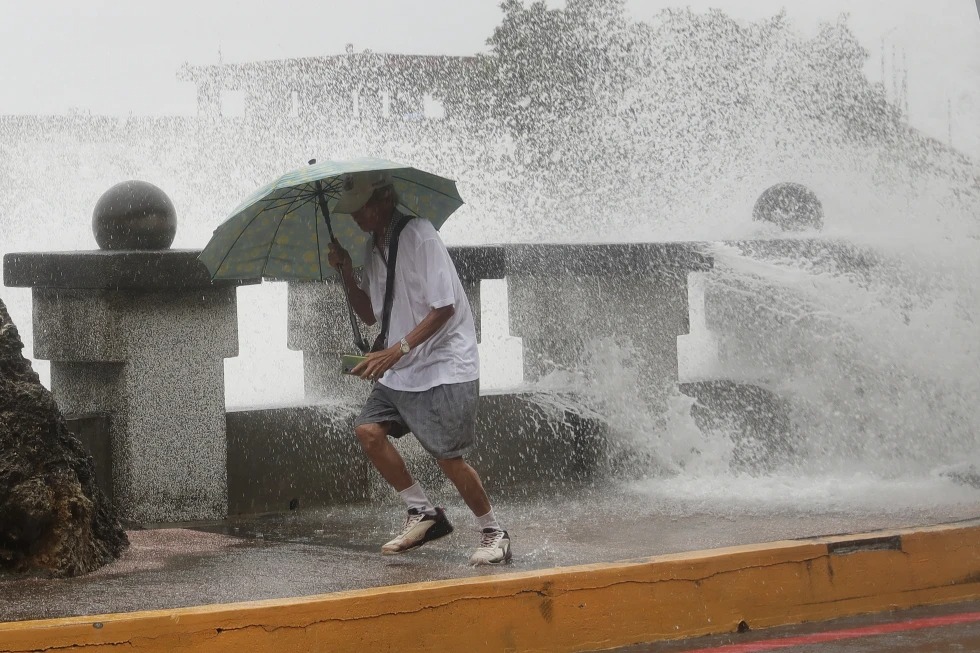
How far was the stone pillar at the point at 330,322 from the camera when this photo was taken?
6.65 metres

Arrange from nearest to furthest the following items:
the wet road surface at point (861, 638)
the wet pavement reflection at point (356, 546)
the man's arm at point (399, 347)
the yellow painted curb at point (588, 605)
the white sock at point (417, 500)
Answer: the yellow painted curb at point (588, 605), the wet road surface at point (861, 638), the wet pavement reflection at point (356, 546), the man's arm at point (399, 347), the white sock at point (417, 500)

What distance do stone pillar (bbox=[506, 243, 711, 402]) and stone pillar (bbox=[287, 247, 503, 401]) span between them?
1.80 ft

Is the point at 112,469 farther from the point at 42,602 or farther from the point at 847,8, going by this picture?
the point at 847,8

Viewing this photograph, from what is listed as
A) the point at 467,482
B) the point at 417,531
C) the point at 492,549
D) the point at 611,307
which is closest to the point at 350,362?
the point at 467,482

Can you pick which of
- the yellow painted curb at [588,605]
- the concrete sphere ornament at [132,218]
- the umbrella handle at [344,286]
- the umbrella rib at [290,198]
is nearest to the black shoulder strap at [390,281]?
the umbrella handle at [344,286]

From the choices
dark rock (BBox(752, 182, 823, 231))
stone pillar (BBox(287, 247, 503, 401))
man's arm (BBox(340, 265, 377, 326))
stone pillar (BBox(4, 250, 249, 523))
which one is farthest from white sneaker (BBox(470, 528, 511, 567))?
dark rock (BBox(752, 182, 823, 231))

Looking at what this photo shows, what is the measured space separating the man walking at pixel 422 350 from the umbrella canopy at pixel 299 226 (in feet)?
0.59

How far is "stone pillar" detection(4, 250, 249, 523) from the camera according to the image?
19.2 feet

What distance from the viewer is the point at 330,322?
263 inches

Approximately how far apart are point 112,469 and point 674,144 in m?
6.68

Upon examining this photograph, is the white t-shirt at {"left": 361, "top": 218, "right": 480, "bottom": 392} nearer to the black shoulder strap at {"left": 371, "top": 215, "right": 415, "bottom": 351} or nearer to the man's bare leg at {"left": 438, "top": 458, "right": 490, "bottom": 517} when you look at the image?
the black shoulder strap at {"left": 371, "top": 215, "right": 415, "bottom": 351}

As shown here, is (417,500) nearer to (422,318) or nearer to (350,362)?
(350,362)

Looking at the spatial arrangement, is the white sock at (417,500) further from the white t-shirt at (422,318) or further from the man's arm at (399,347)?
the man's arm at (399,347)

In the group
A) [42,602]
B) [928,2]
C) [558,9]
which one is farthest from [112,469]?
[558,9]
